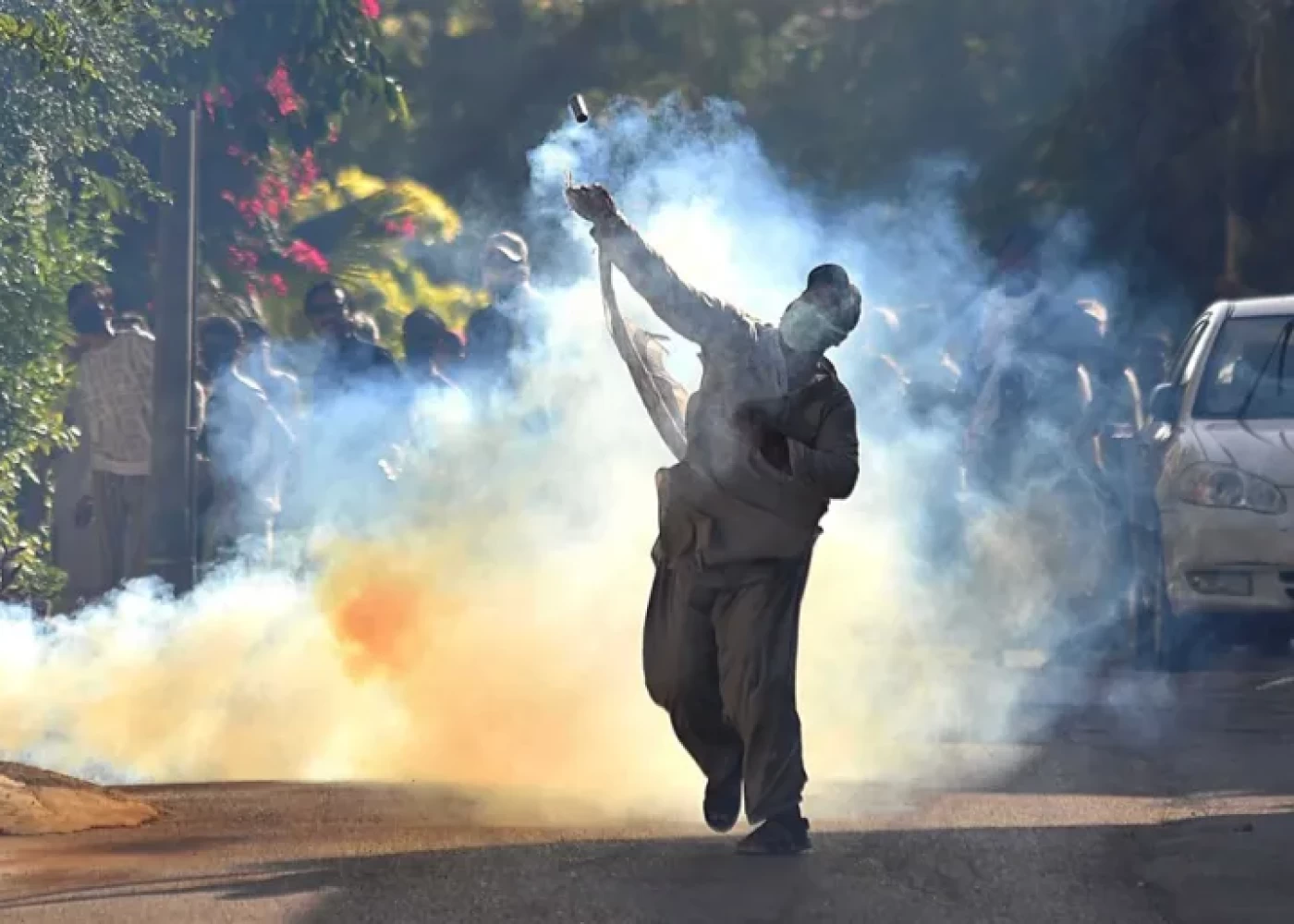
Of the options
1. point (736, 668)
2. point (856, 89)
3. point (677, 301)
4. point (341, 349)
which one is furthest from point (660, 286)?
point (856, 89)

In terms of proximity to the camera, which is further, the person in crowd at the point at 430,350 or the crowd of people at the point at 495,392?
the person in crowd at the point at 430,350

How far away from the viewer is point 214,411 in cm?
1697

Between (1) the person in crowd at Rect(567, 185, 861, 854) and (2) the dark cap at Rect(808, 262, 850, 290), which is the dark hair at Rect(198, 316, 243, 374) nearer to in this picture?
(1) the person in crowd at Rect(567, 185, 861, 854)

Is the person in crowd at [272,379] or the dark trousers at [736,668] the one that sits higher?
the person in crowd at [272,379]

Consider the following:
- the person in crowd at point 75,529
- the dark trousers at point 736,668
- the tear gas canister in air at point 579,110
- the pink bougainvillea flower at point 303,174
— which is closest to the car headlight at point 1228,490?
the dark trousers at point 736,668

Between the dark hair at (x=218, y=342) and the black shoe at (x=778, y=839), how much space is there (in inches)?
331

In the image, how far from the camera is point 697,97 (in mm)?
29641

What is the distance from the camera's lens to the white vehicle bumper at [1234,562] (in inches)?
555

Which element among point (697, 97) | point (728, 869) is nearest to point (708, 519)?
point (728, 869)

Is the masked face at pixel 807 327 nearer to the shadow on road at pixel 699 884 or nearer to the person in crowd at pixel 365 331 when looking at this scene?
the shadow on road at pixel 699 884

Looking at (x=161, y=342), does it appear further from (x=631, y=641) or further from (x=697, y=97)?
(x=697, y=97)

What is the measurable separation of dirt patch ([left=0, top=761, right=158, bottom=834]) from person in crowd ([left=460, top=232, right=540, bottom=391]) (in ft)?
16.8

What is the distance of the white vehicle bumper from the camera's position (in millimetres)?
14102

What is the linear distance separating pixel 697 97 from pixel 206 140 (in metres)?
9.78
